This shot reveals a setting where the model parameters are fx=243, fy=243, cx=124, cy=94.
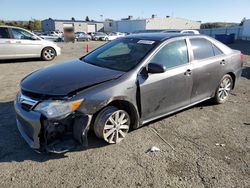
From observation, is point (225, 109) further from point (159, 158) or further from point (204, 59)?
point (159, 158)

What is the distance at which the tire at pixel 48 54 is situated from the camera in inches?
455

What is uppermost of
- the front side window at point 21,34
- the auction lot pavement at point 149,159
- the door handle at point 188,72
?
the front side window at point 21,34

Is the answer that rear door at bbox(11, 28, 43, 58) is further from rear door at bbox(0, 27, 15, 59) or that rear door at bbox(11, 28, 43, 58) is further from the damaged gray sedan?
the damaged gray sedan

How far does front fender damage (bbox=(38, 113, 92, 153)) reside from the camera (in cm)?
319

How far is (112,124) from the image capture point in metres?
3.61

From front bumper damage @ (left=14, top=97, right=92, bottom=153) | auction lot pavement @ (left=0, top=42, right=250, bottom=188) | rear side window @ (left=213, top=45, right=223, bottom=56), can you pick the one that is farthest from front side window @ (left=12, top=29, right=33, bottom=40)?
rear side window @ (left=213, top=45, right=223, bottom=56)

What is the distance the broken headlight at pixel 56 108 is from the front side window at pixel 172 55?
1.52 metres

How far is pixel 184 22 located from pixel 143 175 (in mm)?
69433

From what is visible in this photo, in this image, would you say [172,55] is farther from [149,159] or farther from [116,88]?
[149,159]

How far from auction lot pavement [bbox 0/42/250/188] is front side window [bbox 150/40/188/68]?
1.12 m

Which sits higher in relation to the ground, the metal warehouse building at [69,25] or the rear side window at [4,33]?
the metal warehouse building at [69,25]

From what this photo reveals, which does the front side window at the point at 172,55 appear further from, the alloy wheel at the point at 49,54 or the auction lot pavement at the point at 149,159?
the alloy wheel at the point at 49,54

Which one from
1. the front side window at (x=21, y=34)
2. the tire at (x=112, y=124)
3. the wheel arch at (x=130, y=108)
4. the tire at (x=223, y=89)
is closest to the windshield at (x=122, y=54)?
the wheel arch at (x=130, y=108)

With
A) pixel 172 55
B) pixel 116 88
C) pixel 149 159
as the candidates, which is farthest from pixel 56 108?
pixel 172 55
